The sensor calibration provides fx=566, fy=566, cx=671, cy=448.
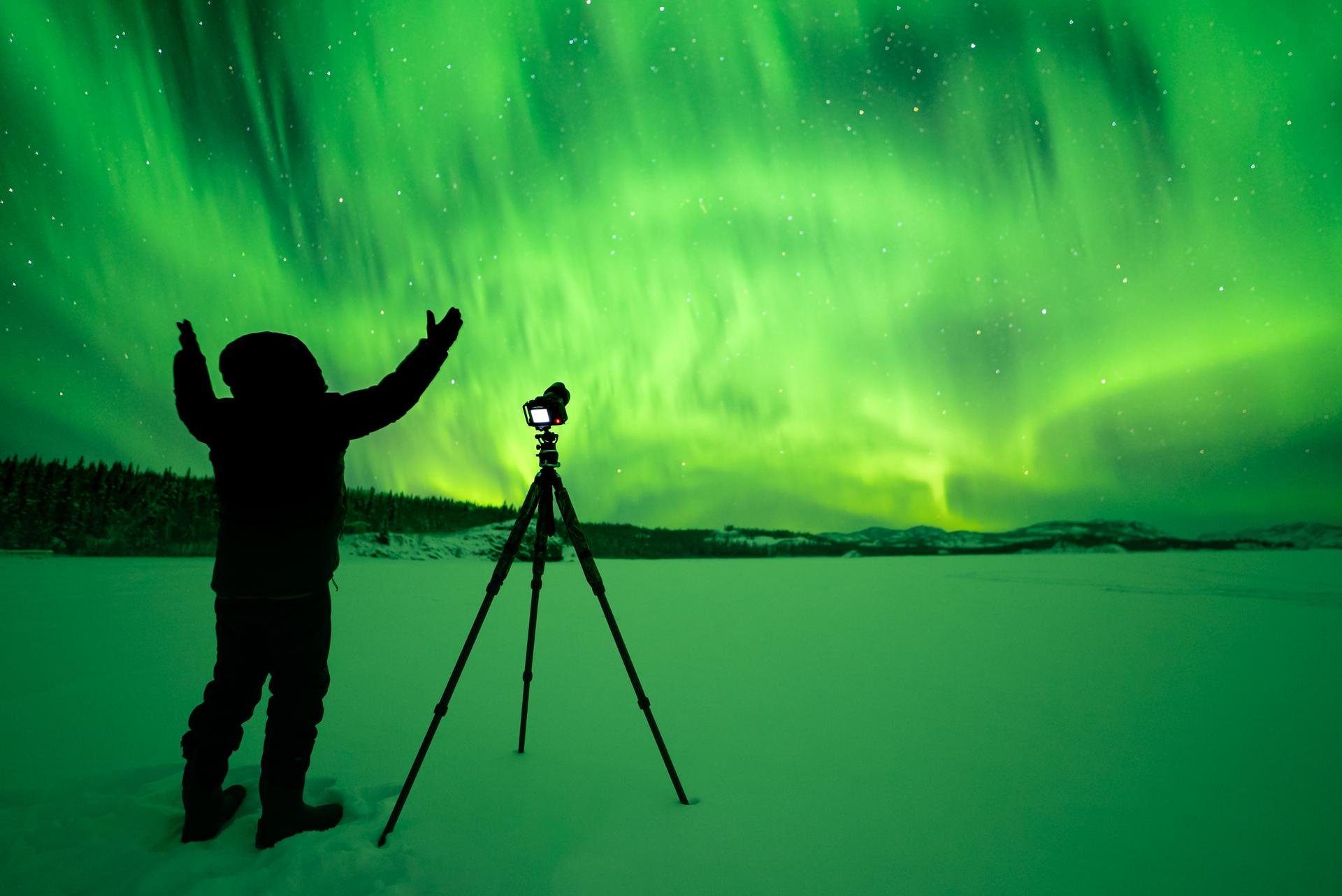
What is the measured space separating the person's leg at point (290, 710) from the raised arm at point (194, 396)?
38.7 inches

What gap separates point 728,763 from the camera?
4.12m

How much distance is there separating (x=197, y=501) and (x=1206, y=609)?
64.8 m

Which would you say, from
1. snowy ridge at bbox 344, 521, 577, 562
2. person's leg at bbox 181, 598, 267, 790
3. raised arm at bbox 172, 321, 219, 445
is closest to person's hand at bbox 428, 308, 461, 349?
raised arm at bbox 172, 321, 219, 445

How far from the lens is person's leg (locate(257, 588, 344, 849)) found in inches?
110

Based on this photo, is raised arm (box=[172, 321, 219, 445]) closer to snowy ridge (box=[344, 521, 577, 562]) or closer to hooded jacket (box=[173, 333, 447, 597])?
hooded jacket (box=[173, 333, 447, 597])

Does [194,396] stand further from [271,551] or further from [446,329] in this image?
[446,329]

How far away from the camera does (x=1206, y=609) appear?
476 inches

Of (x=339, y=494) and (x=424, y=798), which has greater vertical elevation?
(x=339, y=494)

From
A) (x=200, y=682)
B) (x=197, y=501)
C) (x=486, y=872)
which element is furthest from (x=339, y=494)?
(x=197, y=501)

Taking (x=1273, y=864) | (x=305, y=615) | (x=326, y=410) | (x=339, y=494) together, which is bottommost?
(x=1273, y=864)

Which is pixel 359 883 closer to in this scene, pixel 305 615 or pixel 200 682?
pixel 305 615

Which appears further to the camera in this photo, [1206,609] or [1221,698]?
[1206,609]

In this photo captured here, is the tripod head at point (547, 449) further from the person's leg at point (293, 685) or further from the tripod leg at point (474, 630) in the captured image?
the person's leg at point (293, 685)

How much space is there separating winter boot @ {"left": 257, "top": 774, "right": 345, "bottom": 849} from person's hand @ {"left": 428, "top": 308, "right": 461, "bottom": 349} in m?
2.32
